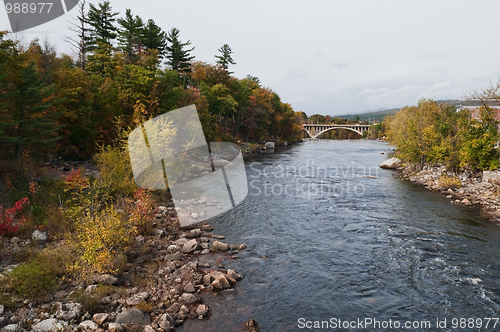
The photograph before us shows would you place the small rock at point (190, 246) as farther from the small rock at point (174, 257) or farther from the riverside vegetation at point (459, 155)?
the riverside vegetation at point (459, 155)

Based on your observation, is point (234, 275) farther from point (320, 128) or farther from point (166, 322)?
point (320, 128)

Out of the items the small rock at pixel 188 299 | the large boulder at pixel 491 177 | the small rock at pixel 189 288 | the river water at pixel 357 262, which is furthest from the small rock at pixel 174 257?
the large boulder at pixel 491 177

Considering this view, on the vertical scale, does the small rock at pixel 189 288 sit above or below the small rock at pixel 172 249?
below

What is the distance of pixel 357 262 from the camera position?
43.0ft

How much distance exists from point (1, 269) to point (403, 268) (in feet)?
49.3

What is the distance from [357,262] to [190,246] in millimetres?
7542

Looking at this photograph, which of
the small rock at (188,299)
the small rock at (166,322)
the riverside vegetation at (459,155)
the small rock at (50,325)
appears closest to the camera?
the small rock at (50,325)

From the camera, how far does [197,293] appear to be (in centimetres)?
1052

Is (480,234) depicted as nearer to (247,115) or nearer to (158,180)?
(158,180)

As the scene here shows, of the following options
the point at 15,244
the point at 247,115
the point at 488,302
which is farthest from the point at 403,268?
the point at 247,115

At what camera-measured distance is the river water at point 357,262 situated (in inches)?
383

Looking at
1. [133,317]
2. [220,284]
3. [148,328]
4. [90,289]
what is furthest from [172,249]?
[148,328]

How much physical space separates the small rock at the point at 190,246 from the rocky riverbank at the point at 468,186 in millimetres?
17563

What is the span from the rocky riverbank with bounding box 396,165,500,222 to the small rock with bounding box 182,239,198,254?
17.6 m
